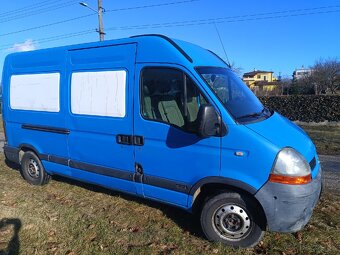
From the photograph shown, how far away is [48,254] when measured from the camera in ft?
14.0

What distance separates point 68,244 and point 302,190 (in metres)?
2.83

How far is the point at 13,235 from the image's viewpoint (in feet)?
15.5

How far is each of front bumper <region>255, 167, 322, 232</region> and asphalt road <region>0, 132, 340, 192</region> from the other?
9.40ft

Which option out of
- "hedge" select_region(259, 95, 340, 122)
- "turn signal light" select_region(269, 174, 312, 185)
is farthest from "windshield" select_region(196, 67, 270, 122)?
"hedge" select_region(259, 95, 340, 122)

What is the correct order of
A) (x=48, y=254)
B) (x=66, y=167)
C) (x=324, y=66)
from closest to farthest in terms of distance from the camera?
(x=48, y=254) < (x=66, y=167) < (x=324, y=66)

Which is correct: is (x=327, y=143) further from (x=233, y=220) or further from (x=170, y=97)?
(x=170, y=97)

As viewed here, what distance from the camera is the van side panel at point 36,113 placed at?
6020 millimetres

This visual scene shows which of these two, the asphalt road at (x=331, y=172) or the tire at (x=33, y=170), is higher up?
the tire at (x=33, y=170)

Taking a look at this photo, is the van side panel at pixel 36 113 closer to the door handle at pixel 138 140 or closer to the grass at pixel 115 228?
the grass at pixel 115 228

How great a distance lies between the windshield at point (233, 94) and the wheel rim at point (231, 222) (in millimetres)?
1066

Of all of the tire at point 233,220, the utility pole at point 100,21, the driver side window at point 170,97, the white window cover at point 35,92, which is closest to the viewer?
the tire at point 233,220

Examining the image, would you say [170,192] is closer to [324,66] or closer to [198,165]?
[198,165]

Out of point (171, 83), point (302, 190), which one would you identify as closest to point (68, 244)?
point (171, 83)

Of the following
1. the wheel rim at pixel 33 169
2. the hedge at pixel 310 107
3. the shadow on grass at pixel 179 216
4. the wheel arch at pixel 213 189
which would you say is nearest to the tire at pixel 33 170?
the wheel rim at pixel 33 169
